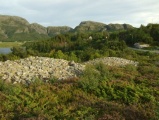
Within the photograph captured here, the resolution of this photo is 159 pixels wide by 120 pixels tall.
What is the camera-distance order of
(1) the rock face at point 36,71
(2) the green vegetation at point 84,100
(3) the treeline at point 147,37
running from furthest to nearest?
(3) the treeline at point 147,37 < (1) the rock face at point 36,71 < (2) the green vegetation at point 84,100

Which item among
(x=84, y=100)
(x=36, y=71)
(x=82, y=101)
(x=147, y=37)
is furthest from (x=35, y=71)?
(x=147, y=37)

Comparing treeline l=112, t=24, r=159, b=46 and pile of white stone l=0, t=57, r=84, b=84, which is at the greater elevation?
pile of white stone l=0, t=57, r=84, b=84

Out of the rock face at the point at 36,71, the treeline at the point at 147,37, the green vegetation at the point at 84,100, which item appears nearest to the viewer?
the green vegetation at the point at 84,100

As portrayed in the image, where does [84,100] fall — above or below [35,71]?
below

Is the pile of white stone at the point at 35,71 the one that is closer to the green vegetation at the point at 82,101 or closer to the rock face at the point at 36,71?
the rock face at the point at 36,71

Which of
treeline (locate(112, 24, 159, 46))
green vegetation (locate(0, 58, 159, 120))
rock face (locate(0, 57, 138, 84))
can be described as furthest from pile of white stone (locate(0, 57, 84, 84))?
treeline (locate(112, 24, 159, 46))

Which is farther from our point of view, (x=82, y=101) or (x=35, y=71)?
(x=35, y=71)

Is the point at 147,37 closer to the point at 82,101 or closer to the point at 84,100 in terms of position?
the point at 84,100

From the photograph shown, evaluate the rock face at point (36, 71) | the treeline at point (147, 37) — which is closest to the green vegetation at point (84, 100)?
the rock face at point (36, 71)

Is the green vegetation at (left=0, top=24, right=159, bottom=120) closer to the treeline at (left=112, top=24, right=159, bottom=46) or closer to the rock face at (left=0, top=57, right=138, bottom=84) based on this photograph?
the rock face at (left=0, top=57, right=138, bottom=84)

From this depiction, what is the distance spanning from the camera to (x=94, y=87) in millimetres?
13773

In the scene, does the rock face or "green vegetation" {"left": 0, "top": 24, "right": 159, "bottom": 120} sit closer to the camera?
"green vegetation" {"left": 0, "top": 24, "right": 159, "bottom": 120}

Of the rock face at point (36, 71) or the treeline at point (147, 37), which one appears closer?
the rock face at point (36, 71)

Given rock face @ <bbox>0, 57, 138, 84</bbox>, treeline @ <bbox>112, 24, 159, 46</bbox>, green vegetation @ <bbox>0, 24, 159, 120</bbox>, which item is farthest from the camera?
treeline @ <bbox>112, 24, 159, 46</bbox>
